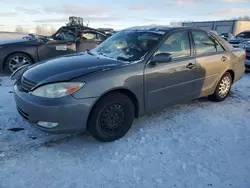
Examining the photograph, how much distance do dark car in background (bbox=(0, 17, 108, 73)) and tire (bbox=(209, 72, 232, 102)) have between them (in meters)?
4.54

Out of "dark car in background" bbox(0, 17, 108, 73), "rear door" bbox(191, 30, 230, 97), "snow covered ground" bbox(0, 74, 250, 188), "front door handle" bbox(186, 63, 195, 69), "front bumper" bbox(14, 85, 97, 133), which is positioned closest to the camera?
"snow covered ground" bbox(0, 74, 250, 188)

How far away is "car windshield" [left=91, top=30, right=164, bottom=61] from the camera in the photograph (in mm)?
3500

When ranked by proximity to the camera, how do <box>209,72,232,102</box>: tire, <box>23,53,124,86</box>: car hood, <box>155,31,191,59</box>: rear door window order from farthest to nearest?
1. <box>209,72,232,102</box>: tire
2. <box>155,31,191,59</box>: rear door window
3. <box>23,53,124,86</box>: car hood

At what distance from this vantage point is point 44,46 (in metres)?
7.12

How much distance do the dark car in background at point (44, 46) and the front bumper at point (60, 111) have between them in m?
4.38

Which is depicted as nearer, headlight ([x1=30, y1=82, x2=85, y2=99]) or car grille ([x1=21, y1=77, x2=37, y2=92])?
headlight ([x1=30, y1=82, x2=85, y2=99])

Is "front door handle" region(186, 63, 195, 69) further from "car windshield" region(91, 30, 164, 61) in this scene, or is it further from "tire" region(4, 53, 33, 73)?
"tire" region(4, 53, 33, 73)

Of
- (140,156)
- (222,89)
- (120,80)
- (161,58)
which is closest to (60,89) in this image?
(120,80)

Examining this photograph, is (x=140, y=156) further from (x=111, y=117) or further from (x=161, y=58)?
(x=161, y=58)

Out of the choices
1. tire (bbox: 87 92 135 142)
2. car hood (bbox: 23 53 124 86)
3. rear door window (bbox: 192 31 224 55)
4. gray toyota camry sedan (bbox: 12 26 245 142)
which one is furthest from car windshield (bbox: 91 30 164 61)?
rear door window (bbox: 192 31 224 55)

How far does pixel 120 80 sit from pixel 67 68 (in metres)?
0.73

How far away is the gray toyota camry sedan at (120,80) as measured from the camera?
9.16 ft

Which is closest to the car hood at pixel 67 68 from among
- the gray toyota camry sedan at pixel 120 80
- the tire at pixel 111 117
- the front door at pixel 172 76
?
the gray toyota camry sedan at pixel 120 80

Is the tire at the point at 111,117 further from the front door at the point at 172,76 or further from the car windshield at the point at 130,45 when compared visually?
the car windshield at the point at 130,45
